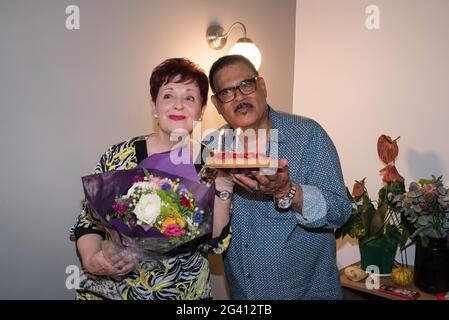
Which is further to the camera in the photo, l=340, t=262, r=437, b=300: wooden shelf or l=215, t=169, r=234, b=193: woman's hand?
l=340, t=262, r=437, b=300: wooden shelf

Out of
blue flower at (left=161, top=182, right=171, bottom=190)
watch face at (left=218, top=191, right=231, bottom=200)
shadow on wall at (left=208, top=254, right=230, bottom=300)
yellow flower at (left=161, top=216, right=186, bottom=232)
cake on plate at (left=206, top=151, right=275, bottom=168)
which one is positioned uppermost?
cake on plate at (left=206, top=151, right=275, bottom=168)

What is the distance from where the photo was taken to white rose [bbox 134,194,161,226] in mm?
1143

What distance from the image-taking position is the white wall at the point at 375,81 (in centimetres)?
237

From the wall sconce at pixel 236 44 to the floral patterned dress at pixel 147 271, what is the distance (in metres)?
1.06

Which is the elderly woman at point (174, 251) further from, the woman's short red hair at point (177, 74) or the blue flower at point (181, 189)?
the blue flower at point (181, 189)

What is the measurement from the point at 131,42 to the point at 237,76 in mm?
670

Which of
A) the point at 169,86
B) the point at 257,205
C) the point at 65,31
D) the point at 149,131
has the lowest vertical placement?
the point at 257,205

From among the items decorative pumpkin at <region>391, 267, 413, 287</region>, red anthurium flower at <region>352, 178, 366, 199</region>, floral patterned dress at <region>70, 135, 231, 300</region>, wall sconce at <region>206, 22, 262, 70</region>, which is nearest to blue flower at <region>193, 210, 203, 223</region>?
floral patterned dress at <region>70, 135, 231, 300</region>

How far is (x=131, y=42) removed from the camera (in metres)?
1.97

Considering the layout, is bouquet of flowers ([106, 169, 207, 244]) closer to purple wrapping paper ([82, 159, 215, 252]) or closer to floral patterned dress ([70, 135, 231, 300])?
purple wrapping paper ([82, 159, 215, 252])

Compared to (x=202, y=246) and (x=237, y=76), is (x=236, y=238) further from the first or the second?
(x=237, y=76)

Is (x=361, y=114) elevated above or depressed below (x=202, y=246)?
above

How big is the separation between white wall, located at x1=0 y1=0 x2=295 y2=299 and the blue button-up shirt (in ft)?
2.45
